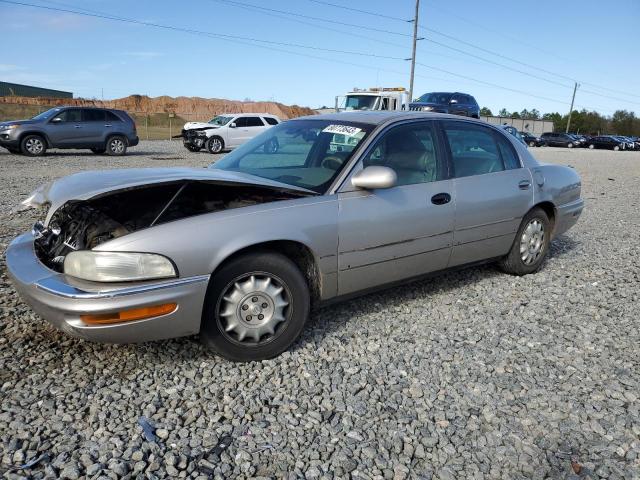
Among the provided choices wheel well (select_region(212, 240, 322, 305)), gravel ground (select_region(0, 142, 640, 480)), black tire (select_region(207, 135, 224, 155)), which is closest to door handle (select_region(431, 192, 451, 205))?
gravel ground (select_region(0, 142, 640, 480))

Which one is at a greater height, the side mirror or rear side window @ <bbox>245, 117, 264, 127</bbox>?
rear side window @ <bbox>245, 117, 264, 127</bbox>

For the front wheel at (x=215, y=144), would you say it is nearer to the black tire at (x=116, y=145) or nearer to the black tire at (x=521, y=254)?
the black tire at (x=116, y=145)

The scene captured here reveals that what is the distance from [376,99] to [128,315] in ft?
59.9

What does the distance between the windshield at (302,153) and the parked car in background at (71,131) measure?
13903 millimetres

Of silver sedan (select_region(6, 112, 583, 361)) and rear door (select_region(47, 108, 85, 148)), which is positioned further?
rear door (select_region(47, 108, 85, 148))

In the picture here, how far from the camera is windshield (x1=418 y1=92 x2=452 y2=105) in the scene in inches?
891

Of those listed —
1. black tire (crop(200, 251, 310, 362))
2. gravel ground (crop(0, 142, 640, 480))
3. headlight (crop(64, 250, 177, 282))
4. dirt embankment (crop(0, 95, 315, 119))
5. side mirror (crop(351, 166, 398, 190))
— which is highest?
dirt embankment (crop(0, 95, 315, 119))

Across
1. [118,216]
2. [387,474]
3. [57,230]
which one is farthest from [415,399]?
[57,230]

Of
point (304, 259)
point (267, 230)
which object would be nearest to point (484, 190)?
point (304, 259)

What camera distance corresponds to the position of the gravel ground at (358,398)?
7.50ft

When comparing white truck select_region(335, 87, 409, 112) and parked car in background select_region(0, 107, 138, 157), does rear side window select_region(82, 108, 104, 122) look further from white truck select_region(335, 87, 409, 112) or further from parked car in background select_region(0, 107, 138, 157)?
white truck select_region(335, 87, 409, 112)

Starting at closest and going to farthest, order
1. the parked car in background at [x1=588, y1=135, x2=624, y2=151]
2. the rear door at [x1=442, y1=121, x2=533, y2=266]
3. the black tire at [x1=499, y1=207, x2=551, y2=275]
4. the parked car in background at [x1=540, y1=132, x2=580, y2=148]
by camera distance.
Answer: the rear door at [x1=442, y1=121, x2=533, y2=266], the black tire at [x1=499, y1=207, x2=551, y2=275], the parked car in background at [x1=540, y1=132, x2=580, y2=148], the parked car in background at [x1=588, y1=135, x2=624, y2=151]

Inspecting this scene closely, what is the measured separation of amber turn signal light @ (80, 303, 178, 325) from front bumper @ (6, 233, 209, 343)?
2cm

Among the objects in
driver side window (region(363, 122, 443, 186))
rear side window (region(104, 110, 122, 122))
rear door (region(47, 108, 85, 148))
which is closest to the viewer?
driver side window (region(363, 122, 443, 186))
